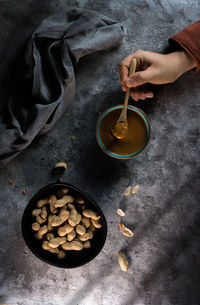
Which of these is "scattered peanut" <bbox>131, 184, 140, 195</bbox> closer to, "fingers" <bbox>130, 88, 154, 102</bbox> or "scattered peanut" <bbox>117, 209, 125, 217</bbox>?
"scattered peanut" <bbox>117, 209, 125, 217</bbox>

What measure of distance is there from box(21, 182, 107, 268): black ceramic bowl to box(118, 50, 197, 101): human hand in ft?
1.11

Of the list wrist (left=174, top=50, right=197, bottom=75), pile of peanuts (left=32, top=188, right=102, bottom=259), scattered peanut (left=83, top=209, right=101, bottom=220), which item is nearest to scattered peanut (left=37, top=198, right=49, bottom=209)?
pile of peanuts (left=32, top=188, right=102, bottom=259)

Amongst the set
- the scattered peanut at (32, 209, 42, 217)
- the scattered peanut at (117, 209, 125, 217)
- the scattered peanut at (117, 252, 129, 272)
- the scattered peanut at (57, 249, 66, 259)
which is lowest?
the scattered peanut at (117, 252, 129, 272)

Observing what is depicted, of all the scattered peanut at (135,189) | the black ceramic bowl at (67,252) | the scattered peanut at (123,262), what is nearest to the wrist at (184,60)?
the scattered peanut at (135,189)

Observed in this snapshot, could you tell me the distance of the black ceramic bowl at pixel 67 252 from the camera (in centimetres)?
69

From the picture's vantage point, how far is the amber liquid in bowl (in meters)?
0.75

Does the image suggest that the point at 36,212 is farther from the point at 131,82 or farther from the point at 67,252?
the point at 131,82

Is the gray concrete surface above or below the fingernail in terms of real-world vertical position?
below

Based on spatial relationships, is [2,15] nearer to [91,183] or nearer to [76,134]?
[76,134]

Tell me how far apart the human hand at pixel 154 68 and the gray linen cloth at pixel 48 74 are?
0.13 metres

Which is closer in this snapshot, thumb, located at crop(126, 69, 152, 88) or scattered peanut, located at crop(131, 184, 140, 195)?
thumb, located at crop(126, 69, 152, 88)

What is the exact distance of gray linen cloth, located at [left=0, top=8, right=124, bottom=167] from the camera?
0.73 metres

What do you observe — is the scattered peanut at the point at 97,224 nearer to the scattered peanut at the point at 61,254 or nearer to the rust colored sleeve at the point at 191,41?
the scattered peanut at the point at 61,254

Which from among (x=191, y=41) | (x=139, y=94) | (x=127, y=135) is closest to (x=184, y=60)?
(x=191, y=41)
